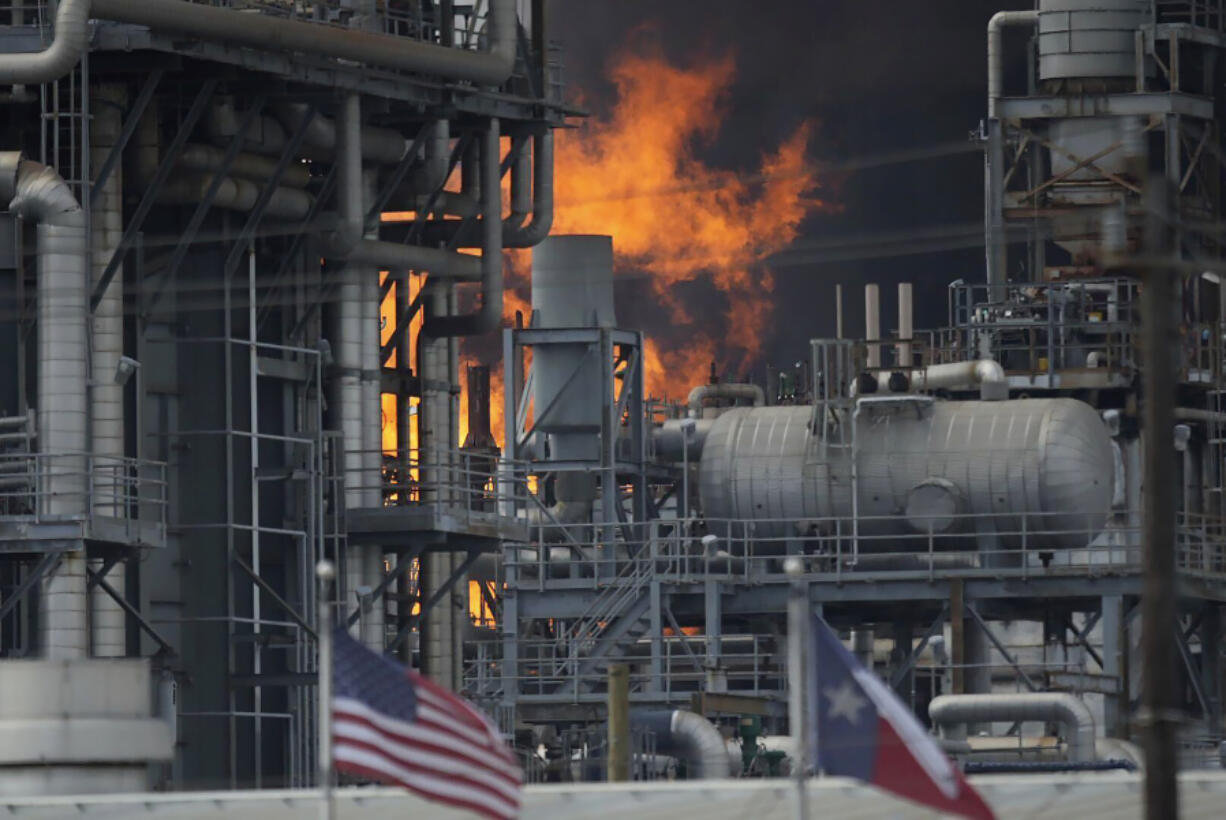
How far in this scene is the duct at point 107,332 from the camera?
165 ft

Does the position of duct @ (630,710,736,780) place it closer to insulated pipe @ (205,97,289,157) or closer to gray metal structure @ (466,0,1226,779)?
gray metal structure @ (466,0,1226,779)

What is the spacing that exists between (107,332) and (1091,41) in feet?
111

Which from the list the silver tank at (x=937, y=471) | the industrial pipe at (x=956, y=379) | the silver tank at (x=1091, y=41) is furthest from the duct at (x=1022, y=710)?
the silver tank at (x=1091, y=41)

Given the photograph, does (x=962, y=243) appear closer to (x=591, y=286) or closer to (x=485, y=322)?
(x=591, y=286)

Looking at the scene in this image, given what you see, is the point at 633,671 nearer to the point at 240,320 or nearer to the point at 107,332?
the point at 240,320

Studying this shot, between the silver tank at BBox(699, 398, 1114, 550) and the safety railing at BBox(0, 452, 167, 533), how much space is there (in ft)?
64.8

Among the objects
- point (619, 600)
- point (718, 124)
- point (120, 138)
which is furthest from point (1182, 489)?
point (718, 124)

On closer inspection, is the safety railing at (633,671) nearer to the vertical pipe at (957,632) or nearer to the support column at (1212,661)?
the vertical pipe at (957,632)

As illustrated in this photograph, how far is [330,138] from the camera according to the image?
5606 centimetres

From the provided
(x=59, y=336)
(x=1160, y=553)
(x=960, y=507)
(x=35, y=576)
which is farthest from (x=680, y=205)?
(x=1160, y=553)

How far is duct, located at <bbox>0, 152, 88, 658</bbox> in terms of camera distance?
161 ft

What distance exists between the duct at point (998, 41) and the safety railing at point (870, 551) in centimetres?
1383

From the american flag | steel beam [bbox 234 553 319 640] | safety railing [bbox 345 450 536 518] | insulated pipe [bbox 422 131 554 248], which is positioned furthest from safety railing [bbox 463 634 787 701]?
the american flag

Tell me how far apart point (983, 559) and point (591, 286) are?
11.1 meters
